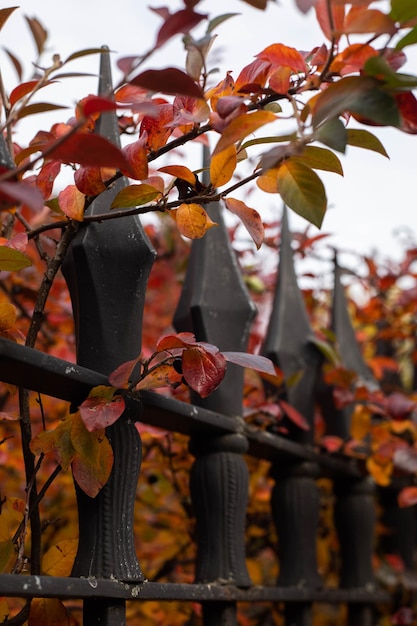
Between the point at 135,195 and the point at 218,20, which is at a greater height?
the point at 218,20

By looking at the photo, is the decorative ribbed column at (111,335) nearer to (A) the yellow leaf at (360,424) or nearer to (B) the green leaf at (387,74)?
(B) the green leaf at (387,74)

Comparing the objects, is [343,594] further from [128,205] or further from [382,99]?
[382,99]

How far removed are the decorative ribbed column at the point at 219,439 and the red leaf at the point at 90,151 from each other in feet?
2.10

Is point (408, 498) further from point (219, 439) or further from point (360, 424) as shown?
point (219, 439)

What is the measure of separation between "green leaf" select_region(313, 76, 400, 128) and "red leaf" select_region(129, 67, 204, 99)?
0.40ft

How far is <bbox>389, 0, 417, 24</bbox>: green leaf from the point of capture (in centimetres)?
75

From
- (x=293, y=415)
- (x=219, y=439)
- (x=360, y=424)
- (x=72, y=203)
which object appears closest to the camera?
(x=72, y=203)

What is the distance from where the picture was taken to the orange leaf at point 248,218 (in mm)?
961

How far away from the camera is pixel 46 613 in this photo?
917 mm

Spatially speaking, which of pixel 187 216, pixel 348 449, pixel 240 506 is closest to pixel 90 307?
pixel 187 216

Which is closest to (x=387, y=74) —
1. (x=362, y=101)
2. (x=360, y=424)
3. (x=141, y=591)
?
(x=362, y=101)

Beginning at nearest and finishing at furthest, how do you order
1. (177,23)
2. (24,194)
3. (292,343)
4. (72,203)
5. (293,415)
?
1. (24,194)
2. (177,23)
3. (72,203)
4. (293,415)
5. (292,343)

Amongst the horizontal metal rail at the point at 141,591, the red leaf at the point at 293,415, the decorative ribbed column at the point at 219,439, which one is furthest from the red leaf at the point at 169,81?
the red leaf at the point at 293,415

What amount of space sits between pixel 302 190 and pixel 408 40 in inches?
7.5
